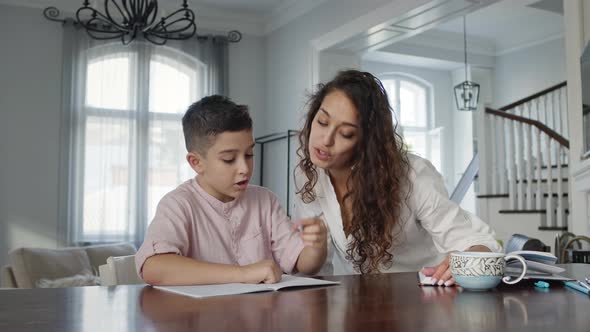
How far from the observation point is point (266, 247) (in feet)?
5.42

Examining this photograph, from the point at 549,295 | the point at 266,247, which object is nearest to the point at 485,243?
the point at 549,295

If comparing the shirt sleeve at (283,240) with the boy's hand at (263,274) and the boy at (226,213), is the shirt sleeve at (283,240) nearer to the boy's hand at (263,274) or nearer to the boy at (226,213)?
the boy at (226,213)

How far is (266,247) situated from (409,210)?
42 cm

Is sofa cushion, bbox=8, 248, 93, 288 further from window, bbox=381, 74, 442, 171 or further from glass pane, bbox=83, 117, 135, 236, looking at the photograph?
window, bbox=381, 74, 442, 171

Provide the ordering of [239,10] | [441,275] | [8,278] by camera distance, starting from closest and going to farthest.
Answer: [441,275] → [8,278] → [239,10]

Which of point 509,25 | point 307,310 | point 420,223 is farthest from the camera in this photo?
point 509,25

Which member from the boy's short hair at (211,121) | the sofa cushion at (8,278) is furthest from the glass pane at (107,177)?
the boy's short hair at (211,121)

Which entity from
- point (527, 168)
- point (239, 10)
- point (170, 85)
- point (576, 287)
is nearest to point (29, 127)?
point (170, 85)

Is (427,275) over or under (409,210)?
under

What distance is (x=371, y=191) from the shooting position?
5.38 ft

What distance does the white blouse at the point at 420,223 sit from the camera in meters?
1.56

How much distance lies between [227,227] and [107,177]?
14.7ft

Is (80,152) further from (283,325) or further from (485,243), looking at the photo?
(283,325)

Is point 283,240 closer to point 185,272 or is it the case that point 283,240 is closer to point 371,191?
point 371,191
